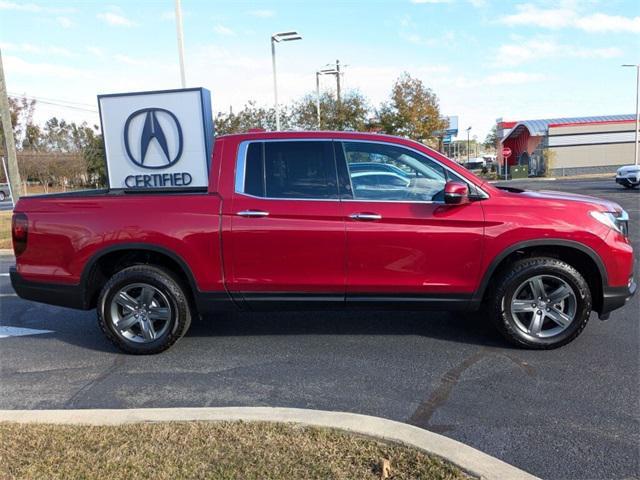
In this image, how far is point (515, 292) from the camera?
4.35m

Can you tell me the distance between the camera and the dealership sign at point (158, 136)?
29.7 feet

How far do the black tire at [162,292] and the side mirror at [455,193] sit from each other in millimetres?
2388

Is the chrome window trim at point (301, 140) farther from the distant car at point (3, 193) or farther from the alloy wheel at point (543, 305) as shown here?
the distant car at point (3, 193)

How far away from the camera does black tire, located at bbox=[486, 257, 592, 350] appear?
430cm

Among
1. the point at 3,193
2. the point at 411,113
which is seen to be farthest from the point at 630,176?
the point at 3,193

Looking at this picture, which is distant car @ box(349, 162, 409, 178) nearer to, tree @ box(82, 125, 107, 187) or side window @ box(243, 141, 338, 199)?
side window @ box(243, 141, 338, 199)

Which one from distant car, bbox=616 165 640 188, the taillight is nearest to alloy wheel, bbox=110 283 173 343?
the taillight

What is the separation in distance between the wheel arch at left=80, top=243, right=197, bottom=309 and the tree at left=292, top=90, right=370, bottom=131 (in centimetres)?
2471

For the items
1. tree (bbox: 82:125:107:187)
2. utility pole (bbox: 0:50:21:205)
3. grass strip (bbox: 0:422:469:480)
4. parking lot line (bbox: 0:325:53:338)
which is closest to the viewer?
grass strip (bbox: 0:422:469:480)

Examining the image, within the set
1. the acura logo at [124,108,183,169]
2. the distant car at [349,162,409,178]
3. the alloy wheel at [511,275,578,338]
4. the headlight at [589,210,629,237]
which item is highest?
the acura logo at [124,108,183,169]

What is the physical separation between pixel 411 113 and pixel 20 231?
31.1 meters

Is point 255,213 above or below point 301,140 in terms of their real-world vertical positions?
below

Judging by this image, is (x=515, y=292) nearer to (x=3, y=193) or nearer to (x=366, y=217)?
(x=366, y=217)

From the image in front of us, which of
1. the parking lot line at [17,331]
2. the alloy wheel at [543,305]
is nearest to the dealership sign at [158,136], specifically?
the parking lot line at [17,331]
